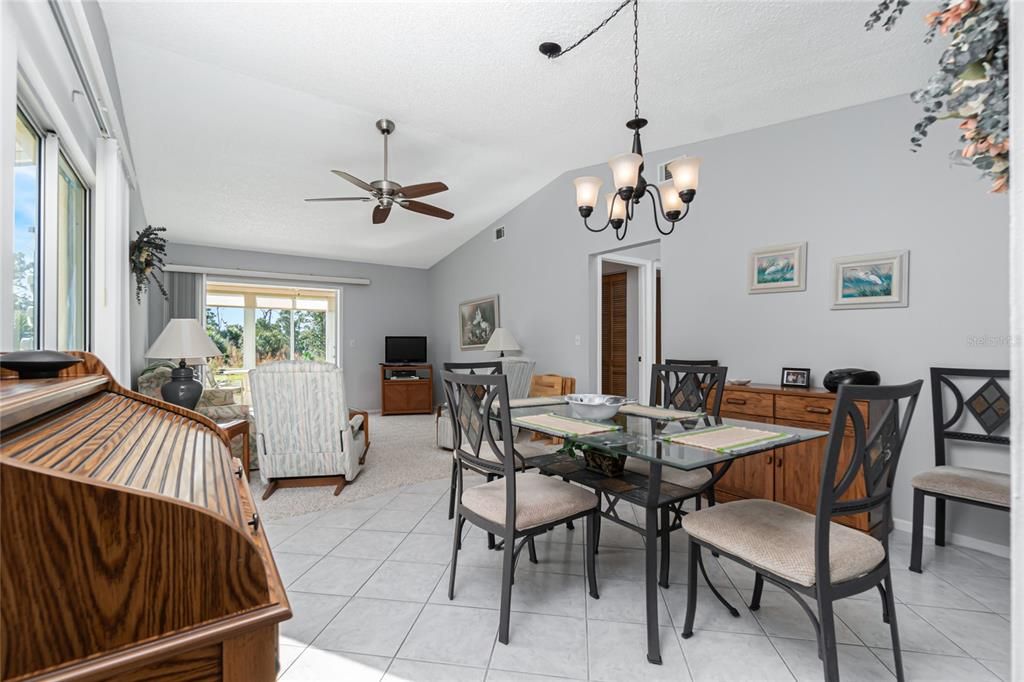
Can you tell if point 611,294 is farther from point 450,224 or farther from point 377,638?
point 377,638

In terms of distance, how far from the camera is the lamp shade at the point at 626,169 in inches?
78.0

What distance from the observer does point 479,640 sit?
1671mm

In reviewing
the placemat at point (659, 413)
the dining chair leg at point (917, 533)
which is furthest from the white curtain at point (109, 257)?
the dining chair leg at point (917, 533)

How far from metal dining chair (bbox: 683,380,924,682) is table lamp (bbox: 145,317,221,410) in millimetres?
3225

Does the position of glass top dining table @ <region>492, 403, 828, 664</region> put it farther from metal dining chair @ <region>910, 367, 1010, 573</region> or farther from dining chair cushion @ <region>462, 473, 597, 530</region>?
metal dining chair @ <region>910, 367, 1010, 573</region>

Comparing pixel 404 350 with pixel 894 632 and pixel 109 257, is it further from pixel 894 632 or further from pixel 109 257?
pixel 894 632

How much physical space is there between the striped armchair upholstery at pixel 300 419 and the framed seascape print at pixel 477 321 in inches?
113

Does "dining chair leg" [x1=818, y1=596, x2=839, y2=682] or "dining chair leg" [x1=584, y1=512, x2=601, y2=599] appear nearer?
"dining chair leg" [x1=818, y1=596, x2=839, y2=682]

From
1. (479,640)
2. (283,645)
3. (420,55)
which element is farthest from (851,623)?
(420,55)

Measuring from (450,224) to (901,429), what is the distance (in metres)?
5.16

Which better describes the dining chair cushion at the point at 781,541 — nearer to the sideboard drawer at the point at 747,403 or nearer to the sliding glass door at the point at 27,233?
the sideboard drawer at the point at 747,403

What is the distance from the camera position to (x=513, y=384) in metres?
4.66

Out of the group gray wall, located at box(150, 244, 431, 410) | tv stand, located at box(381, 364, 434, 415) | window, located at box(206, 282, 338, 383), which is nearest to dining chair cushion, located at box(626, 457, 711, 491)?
tv stand, located at box(381, 364, 434, 415)

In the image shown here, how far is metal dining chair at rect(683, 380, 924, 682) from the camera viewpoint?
1.28 meters
